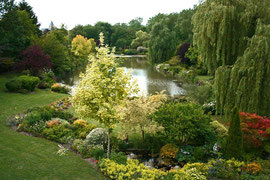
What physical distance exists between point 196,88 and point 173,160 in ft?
32.4

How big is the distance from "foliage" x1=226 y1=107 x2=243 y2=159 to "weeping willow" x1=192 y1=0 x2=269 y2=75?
212 inches

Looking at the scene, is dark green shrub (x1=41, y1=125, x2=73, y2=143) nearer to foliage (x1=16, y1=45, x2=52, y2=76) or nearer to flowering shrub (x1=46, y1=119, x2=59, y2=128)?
flowering shrub (x1=46, y1=119, x2=59, y2=128)

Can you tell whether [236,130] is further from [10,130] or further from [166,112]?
[10,130]

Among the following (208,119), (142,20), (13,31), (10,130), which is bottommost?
(10,130)

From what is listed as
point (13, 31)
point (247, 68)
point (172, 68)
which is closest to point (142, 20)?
point (172, 68)

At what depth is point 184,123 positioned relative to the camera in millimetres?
10227

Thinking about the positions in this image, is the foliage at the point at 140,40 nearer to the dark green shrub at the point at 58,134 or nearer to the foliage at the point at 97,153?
the dark green shrub at the point at 58,134

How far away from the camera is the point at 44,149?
32.8ft

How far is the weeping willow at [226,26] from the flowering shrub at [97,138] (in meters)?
7.90

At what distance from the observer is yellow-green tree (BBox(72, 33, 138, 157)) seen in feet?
26.1

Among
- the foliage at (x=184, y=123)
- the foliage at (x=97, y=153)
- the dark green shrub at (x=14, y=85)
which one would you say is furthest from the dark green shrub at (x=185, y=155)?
the dark green shrub at (x=14, y=85)

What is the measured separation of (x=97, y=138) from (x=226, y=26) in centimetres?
926

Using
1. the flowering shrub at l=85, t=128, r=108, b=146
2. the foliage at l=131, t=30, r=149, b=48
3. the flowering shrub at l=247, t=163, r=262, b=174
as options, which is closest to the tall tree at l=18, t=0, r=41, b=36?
the flowering shrub at l=85, t=128, r=108, b=146

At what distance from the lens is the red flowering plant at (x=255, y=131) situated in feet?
31.3
